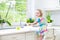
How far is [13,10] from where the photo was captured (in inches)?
140

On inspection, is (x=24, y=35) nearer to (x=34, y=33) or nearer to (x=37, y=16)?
(x=34, y=33)

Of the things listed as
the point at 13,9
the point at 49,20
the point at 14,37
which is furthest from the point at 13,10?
the point at 14,37

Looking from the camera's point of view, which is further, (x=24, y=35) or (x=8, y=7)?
(x=8, y=7)

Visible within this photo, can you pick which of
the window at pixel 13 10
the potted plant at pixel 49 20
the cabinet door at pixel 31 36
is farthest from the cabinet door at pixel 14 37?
the potted plant at pixel 49 20

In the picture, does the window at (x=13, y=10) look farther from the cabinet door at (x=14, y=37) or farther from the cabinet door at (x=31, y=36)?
the cabinet door at (x=14, y=37)

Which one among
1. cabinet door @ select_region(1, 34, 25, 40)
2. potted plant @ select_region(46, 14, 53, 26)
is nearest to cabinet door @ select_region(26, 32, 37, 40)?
cabinet door @ select_region(1, 34, 25, 40)

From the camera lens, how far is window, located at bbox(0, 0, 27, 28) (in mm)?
3417

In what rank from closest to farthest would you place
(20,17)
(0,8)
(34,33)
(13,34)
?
(13,34) < (34,33) < (0,8) < (20,17)

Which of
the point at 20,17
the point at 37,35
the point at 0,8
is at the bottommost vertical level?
the point at 37,35

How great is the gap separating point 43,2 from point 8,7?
959 mm

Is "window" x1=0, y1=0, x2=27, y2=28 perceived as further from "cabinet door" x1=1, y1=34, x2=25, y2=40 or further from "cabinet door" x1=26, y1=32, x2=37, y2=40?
"cabinet door" x1=1, y1=34, x2=25, y2=40

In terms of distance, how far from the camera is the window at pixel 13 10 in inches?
135

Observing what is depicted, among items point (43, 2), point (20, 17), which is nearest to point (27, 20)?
point (20, 17)

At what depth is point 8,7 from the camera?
3492 mm
